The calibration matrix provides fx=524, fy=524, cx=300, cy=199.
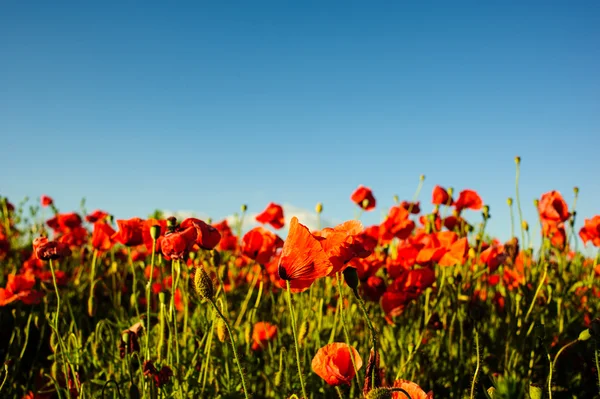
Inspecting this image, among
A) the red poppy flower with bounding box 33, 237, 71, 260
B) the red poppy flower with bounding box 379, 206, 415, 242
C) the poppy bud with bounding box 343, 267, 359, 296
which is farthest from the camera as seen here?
the red poppy flower with bounding box 379, 206, 415, 242

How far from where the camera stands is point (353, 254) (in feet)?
3.91

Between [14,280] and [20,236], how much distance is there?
15.8ft

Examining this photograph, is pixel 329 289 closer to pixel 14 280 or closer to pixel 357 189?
pixel 357 189

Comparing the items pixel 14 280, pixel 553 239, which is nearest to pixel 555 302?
pixel 553 239

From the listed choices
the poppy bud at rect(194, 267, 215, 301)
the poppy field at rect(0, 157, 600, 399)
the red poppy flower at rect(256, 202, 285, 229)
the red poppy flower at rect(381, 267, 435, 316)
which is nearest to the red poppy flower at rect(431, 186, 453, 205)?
the poppy field at rect(0, 157, 600, 399)

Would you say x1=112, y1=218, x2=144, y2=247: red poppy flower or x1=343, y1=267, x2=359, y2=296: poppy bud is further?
x1=112, y1=218, x2=144, y2=247: red poppy flower

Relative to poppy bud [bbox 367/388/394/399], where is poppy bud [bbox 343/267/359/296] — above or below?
above

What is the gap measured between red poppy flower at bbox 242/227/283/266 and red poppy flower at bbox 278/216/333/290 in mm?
933

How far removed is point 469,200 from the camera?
133 inches

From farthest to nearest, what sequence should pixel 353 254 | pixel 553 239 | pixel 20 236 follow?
pixel 20 236 → pixel 553 239 → pixel 353 254

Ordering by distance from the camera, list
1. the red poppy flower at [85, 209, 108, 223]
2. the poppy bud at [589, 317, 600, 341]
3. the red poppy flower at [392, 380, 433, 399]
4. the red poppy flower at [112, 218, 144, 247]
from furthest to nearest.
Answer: the red poppy flower at [85, 209, 108, 223]
the red poppy flower at [112, 218, 144, 247]
the poppy bud at [589, 317, 600, 341]
the red poppy flower at [392, 380, 433, 399]

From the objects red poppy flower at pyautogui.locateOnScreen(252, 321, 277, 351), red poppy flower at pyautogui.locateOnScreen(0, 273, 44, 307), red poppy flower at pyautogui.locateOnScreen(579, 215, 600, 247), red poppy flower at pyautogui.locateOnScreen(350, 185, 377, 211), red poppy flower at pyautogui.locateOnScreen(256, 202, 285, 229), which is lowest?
red poppy flower at pyautogui.locateOnScreen(252, 321, 277, 351)

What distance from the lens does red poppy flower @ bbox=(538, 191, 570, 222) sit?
2.88 metres

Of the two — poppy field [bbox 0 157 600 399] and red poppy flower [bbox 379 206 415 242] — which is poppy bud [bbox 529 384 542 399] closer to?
poppy field [bbox 0 157 600 399]
